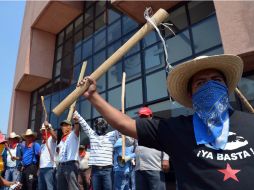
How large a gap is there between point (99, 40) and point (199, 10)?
4472 mm

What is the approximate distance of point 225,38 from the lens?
5.45 meters

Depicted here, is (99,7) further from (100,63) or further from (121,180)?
(121,180)

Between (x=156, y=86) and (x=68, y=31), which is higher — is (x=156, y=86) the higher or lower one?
the lower one

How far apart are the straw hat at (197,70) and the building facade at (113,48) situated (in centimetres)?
61

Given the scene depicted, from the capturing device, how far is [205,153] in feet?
4.54

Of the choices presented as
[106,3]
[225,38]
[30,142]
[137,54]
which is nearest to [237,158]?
[225,38]

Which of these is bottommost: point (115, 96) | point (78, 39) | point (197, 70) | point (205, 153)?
point (205, 153)

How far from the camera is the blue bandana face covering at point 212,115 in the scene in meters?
1.41

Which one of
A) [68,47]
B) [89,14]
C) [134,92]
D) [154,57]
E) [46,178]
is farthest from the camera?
[68,47]

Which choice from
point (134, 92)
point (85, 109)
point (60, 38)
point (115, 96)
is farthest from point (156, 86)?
point (60, 38)

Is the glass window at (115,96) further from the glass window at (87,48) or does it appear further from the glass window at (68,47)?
the glass window at (68,47)

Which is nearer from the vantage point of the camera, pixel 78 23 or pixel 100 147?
pixel 100 147

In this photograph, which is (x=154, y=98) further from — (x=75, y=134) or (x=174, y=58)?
(x=75, y=134)

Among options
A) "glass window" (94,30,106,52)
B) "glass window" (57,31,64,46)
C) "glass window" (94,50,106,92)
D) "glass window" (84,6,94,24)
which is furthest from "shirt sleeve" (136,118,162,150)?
"glass window" (57,31,64,46)
